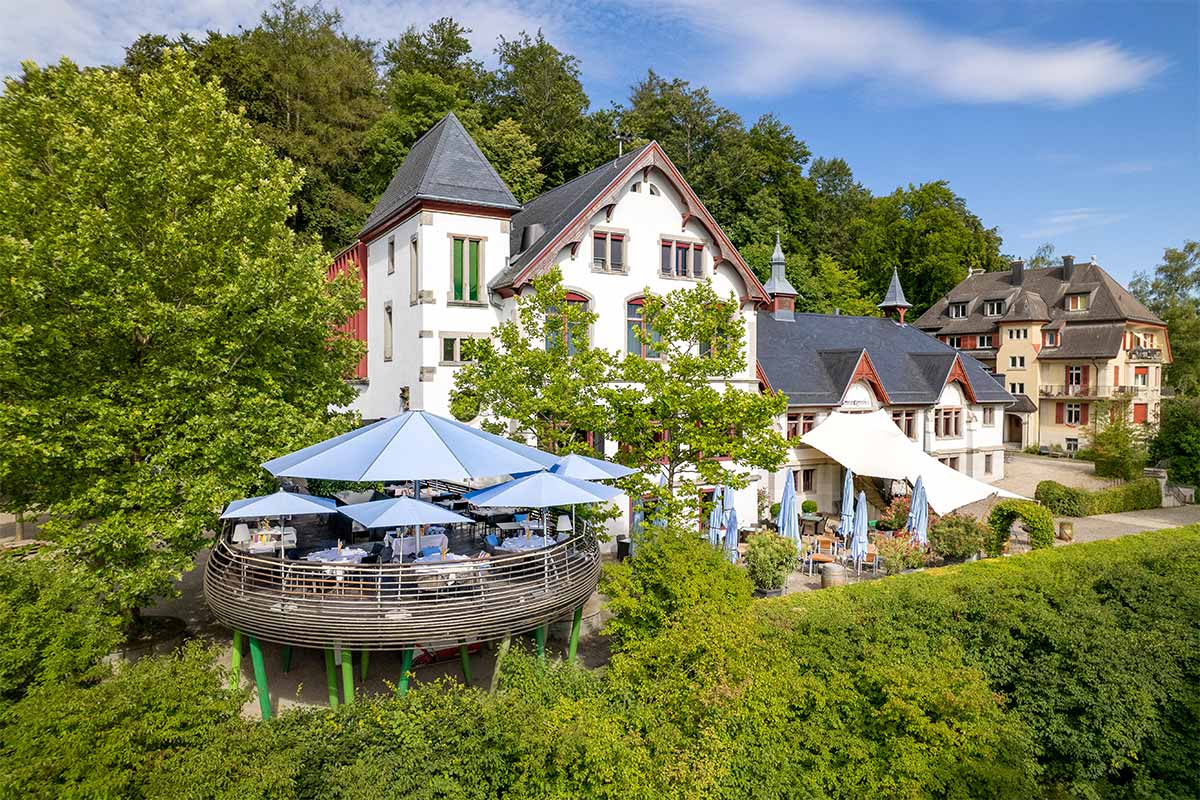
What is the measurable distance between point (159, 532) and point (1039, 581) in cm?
1831

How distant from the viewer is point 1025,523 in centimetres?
2173

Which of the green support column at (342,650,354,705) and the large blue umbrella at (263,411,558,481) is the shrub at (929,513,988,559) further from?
the green support column at (342,650,354,705)

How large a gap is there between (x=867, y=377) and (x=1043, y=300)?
102 ft

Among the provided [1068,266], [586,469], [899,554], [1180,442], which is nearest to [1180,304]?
[1068,266]

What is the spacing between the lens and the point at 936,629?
1354 cm

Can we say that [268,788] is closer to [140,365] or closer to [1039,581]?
[140,365]

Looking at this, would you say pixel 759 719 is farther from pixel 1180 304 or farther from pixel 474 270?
pixel 1180 304

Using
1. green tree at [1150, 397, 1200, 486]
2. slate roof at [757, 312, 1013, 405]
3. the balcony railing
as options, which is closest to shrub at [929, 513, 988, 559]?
slate roof at [757, 312, 1013, 405]

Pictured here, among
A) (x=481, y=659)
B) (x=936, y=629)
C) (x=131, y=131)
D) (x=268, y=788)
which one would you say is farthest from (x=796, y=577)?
(x=131, y=131)

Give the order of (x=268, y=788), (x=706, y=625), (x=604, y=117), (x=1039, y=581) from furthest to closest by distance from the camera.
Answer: (x=604, y=117), (x=1039, y=581), (x=706, y=625), (x=268, y=788)

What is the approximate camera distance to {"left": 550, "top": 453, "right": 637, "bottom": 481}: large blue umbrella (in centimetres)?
1519

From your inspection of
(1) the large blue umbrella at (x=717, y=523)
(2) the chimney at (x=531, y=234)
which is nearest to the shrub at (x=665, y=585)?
(1) the large blue umbrella at (x=717, y=523)

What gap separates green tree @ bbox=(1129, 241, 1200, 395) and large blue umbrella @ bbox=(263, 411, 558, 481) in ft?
201

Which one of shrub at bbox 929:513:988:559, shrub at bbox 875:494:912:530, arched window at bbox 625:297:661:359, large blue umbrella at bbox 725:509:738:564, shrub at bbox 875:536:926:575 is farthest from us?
shrub at bbox 875:494:912:530
